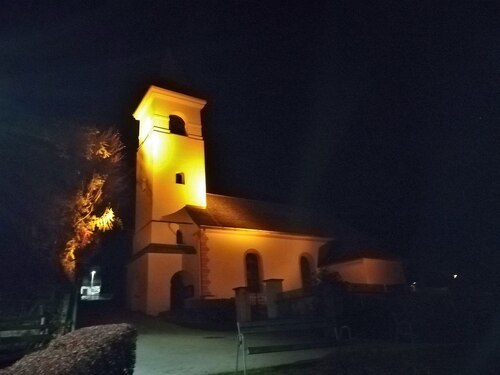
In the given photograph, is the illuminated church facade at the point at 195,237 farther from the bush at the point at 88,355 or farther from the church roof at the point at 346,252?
the bush at the point at 88,355

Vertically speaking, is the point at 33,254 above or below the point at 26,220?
below

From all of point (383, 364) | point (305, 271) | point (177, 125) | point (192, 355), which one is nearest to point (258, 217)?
point (305, 271)

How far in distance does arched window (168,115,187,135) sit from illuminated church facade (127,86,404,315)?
0.07 metres

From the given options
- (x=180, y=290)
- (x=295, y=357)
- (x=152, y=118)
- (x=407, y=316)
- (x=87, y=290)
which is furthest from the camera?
(x=87, y=290)

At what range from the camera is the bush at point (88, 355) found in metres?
4.64

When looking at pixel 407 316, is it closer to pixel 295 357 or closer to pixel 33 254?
pixel 295 357

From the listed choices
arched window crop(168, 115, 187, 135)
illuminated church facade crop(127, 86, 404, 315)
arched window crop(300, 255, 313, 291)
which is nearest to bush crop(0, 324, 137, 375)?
illuminated church facade crop(127, 86, 404, 315)

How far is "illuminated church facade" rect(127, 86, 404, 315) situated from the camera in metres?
21.7

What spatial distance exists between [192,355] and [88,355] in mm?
4993

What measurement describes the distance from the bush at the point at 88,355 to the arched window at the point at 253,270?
1838 centimetres

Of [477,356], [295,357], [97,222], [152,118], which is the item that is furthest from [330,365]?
[152,118]

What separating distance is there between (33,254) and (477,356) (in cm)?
1324

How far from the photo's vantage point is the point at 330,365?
653 centimetres

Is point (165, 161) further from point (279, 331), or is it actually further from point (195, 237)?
point (279, 331)
